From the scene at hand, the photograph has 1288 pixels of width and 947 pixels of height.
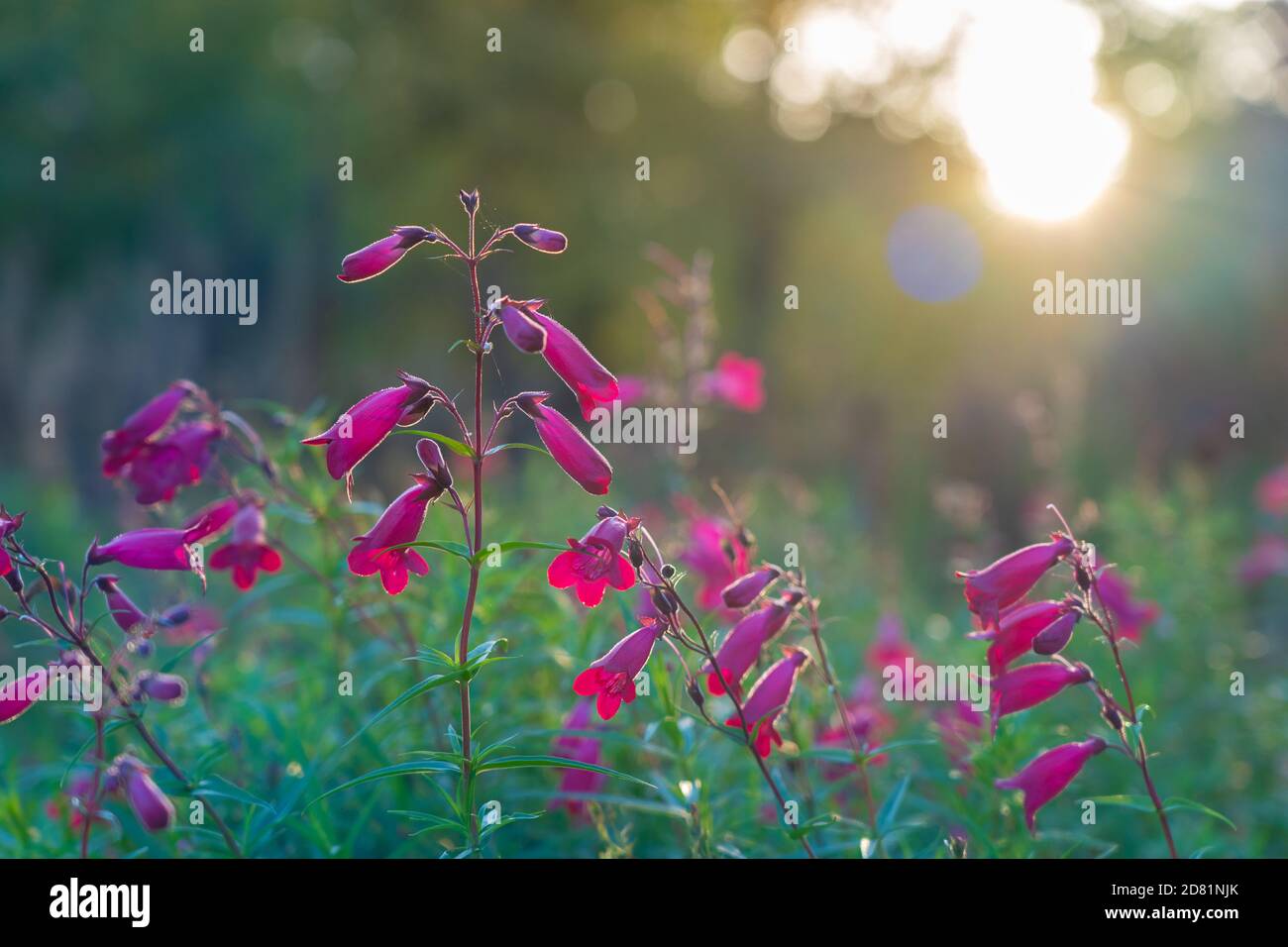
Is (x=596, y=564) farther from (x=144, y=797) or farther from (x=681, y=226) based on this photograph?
(x=681, y=226)

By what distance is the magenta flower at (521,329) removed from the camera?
1874 millimetres

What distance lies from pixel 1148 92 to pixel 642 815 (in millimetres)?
21667

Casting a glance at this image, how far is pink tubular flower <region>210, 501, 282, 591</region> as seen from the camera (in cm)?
218

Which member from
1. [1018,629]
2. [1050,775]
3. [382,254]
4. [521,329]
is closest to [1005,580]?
[1018,629]

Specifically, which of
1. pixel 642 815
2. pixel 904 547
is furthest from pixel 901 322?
pixel 642 815

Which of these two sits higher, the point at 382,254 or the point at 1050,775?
the point at 382,254

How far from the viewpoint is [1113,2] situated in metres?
20.8

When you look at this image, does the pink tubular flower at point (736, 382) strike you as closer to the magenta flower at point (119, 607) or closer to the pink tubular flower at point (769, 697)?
the pink tubular flower at point (769, 697)

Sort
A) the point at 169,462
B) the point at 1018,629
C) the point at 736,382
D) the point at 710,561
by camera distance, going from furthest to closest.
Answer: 1. the point at 736,382
2. the point at 710,561
3. the point at 169,462
4. the point at 1018,629

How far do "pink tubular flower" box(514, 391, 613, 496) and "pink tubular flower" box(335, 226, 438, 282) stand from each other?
1.20 ft

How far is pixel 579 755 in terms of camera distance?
284 cm

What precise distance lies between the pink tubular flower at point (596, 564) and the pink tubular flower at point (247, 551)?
62 centimetres

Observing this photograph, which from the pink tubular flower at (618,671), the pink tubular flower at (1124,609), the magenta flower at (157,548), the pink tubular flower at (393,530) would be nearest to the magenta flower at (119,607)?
the magenta flower at (157,548)

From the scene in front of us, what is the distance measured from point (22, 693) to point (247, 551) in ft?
1.79
